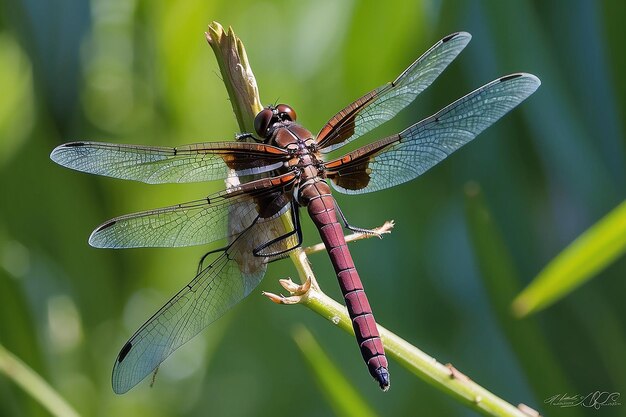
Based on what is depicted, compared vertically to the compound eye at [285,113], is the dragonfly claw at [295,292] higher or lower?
lower

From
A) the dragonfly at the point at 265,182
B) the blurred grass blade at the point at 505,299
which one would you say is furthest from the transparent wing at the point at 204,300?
the blurred grass blade at the point at 505,299

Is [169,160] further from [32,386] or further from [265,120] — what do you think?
[32,386]

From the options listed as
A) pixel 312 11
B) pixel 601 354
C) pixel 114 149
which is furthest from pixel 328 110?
pixel 601 354

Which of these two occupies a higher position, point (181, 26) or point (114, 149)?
point (181, 26)

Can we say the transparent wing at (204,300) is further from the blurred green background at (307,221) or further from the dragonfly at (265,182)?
the blurred green background at (307,221)

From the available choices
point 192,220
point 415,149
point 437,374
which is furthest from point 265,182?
point 437,374

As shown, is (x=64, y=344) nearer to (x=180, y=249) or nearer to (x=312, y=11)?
(x=180, y=249)

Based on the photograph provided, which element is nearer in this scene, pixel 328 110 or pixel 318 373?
pixel 318 373
